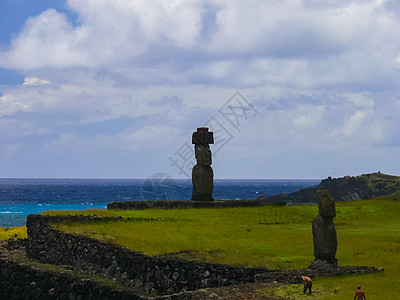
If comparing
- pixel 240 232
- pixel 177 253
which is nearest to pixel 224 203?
pixel 240 232

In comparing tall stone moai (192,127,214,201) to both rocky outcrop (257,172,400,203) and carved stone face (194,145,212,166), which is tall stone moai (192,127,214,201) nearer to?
carved stone face (194,145,212,166)

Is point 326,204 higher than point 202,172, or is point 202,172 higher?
point 202,172

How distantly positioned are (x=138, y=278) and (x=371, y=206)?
90.7 ft

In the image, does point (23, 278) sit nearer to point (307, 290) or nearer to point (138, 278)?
point (138, 278)

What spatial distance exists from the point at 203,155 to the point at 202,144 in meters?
1.07

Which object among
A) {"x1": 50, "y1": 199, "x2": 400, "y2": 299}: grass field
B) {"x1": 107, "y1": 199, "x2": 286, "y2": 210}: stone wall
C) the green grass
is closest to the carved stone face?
{"x1": 107, "y1": 199, "x2": 286, "y2": 210}: stone wall

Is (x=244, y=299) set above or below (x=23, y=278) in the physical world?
above

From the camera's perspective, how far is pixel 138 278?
72.8 ft

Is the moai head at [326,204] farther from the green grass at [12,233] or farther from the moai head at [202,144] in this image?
the green grass at [12,233]

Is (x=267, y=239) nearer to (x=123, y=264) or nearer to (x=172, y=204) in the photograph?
(x=123, y=264)

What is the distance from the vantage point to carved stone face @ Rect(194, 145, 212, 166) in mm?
42031

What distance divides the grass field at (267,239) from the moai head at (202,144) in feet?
14.6

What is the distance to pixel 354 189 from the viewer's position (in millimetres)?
105062

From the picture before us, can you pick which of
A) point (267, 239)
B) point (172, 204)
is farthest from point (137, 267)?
point (172, 204)
